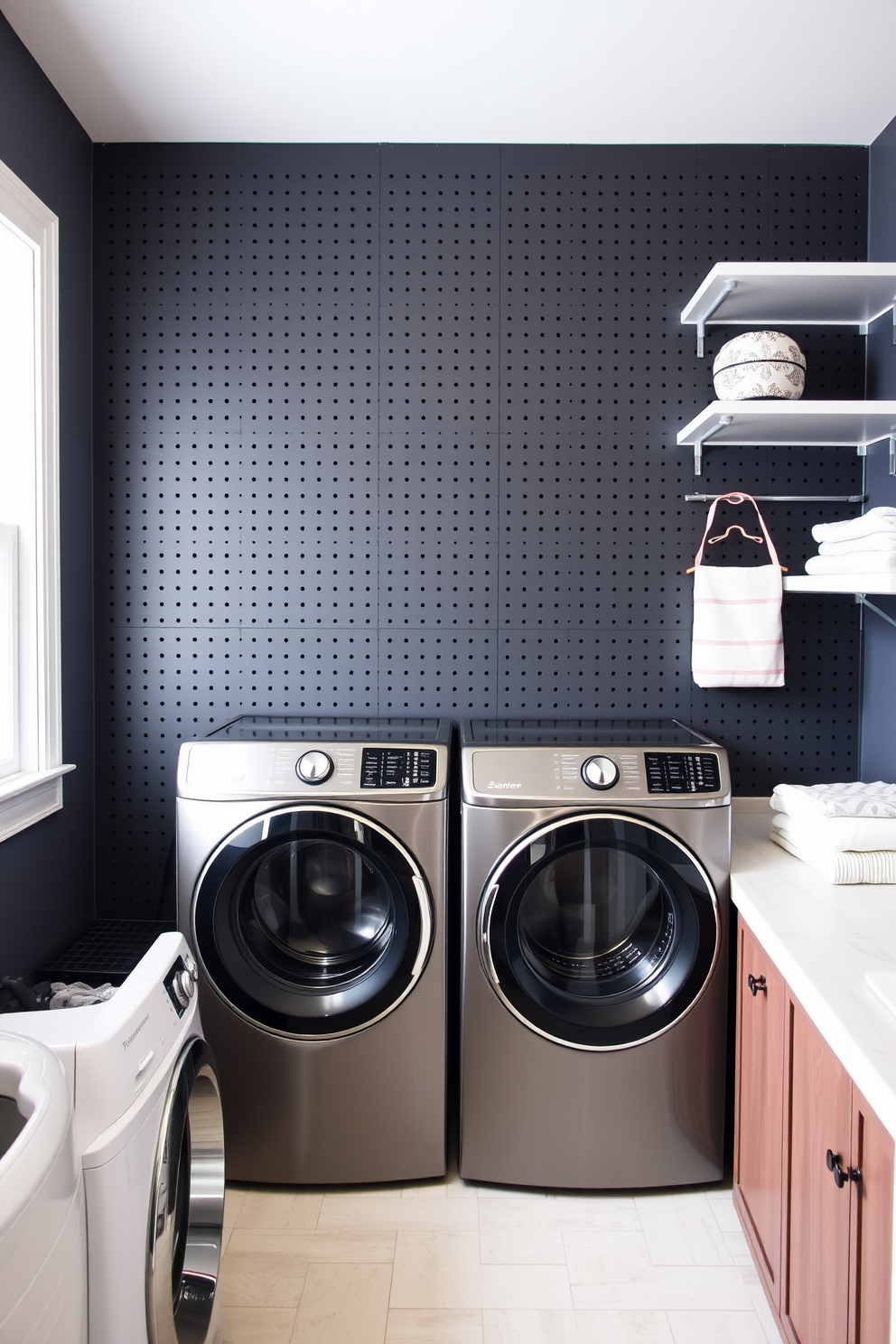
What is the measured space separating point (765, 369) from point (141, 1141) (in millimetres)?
2041

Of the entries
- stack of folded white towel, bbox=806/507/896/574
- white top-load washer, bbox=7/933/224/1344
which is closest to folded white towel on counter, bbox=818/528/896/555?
stack of folded white towel, bbox=806/507/896/574

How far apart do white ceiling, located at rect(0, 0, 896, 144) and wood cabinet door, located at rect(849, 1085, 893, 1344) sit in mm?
2110

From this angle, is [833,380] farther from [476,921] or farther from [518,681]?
[476,921]

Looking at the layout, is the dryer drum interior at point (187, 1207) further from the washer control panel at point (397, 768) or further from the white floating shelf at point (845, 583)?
the white floating shelf at point (845, 583)

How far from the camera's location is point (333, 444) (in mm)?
2381

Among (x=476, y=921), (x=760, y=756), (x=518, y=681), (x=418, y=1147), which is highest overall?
(x=518, y=681)

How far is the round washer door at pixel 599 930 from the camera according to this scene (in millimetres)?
1877

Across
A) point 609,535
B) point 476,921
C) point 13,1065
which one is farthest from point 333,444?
point 13,1065

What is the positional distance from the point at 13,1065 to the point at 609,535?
1.90m

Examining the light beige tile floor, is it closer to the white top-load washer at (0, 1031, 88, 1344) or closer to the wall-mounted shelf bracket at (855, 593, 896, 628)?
the white top-load washer at (0, 1031, 88, 1344)

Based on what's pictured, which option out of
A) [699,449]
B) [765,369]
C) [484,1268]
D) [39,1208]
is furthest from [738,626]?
[39,1208]

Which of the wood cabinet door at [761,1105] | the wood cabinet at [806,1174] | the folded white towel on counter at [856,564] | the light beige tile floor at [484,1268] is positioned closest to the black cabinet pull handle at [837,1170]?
the wood cabinet at [806,1174]

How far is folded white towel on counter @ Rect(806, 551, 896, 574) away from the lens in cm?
181

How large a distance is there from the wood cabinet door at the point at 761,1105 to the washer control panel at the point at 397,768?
77 centimetres
